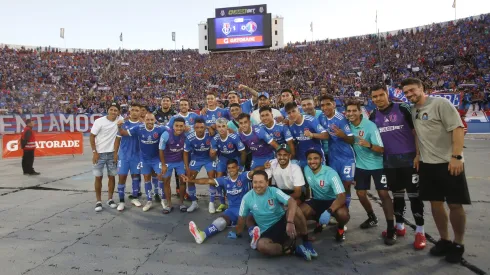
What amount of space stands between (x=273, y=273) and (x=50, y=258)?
2.98 meters

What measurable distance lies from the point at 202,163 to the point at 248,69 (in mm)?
37498

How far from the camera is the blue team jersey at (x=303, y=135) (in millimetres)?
5453

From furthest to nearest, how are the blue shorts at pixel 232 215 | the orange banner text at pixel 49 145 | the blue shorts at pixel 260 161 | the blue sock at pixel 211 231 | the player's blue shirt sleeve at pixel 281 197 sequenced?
the orange banner text at pixel 49 145, the blue shorts at pixel 260 161, the blue shorts at pixel 232 215, the blue sock at pixel 211 231, the player's blue shirt sleeve at pixel 281 197

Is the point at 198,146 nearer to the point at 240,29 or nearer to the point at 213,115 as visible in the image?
the point at 213,115

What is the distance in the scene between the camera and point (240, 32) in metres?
40.4

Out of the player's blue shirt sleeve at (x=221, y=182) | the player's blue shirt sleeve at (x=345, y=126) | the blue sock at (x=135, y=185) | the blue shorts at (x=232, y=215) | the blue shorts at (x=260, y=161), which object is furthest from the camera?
the blue sock at (x=135, y=185)

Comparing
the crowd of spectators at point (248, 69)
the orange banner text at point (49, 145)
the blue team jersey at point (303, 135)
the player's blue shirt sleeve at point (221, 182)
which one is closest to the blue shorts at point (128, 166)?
the player's blue shirt sleeve at point (221, 182)

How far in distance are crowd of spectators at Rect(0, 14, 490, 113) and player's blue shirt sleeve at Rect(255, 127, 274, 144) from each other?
21649mm

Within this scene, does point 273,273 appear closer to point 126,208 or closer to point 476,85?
point 126,208

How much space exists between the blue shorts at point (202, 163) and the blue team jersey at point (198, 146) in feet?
0.21

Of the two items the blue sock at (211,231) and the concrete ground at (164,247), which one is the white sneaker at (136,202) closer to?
the concrete ground at (164,247)

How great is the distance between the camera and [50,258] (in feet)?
13.5

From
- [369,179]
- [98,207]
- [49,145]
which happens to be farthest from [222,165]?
[49,145]

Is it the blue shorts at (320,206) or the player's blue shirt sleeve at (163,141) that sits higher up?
the player's blue shirt sleeve at (163,141)
